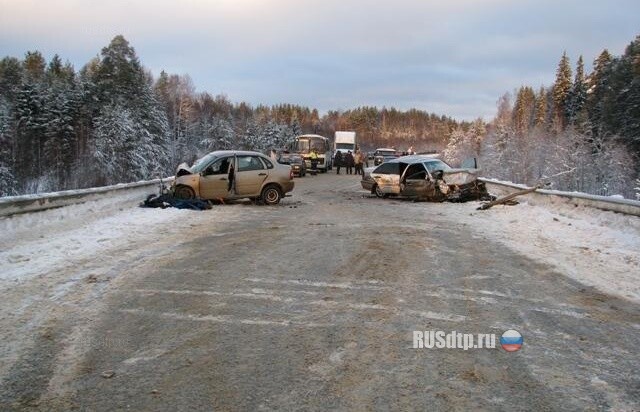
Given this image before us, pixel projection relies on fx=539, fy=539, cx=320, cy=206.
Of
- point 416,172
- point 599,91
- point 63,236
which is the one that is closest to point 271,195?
point 416,172

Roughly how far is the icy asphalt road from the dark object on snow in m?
5.80

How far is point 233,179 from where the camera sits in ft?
53.9

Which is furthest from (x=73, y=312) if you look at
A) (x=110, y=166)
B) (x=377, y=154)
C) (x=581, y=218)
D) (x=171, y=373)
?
(x=110, y=166)

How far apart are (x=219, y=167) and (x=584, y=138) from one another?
169 ft

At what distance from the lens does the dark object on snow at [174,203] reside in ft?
47.9

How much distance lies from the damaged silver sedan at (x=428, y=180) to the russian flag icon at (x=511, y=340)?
551 inches

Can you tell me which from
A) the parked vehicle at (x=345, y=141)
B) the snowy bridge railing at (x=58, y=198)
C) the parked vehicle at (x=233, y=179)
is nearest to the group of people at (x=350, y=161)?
the parked vehicle at (x=345, y=141)

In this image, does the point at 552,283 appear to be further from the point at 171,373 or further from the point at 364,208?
the point at 364,208

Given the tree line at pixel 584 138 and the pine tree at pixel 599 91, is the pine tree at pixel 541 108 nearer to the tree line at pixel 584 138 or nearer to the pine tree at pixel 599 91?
the tree line at pixel 584 138

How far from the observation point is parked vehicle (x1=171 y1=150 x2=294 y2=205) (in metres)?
16.1

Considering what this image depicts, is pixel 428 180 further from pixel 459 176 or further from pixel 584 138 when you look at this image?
pixel 584 138

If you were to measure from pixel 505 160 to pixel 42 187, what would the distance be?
6180 centimetres

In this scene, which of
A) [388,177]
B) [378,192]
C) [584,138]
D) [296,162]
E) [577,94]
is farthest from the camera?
[577,94]

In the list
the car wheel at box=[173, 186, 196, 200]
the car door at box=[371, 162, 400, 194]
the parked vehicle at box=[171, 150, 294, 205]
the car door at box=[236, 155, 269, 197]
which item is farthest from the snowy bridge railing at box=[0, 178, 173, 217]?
the car door at box=[371, 162, 400, 194]
